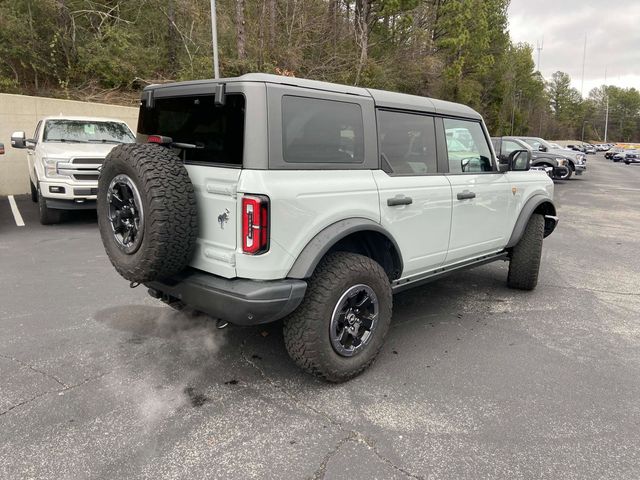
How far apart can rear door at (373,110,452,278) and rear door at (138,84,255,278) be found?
42.1 inches

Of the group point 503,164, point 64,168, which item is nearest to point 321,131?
point 503,164

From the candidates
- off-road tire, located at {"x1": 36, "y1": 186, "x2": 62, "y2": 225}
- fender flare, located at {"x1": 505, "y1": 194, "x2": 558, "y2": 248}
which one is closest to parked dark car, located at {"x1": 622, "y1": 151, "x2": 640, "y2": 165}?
fender flare, located at {"x1": 505, "y1": 194, "x2": 558, "y2": 248}

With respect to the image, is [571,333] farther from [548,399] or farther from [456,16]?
[456,16]

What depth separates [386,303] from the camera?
3408 mm

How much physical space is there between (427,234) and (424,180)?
425mm


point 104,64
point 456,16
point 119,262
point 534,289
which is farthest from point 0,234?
point 456,16

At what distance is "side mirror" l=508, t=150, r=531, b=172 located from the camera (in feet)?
15.5

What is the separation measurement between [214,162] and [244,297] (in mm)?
872

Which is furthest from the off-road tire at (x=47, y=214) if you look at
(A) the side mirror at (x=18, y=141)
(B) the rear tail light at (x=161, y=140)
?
(B) the rear tail light at (x=161, y=140)

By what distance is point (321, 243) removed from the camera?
9.61 ft

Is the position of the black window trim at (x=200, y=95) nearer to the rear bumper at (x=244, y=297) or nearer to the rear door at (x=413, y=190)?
the rear bumper at (x=244, y=297)

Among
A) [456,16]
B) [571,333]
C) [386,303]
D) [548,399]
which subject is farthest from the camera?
[456,16]

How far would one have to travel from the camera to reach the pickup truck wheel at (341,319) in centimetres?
299

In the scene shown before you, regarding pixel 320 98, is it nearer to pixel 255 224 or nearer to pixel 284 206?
pixel 284 206
